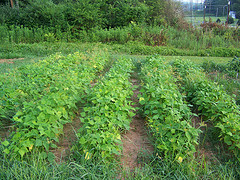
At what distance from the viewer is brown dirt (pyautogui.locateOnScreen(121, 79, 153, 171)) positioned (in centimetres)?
293

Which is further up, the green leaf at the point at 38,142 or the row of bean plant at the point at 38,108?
the row of bean plant at the point at 38,108

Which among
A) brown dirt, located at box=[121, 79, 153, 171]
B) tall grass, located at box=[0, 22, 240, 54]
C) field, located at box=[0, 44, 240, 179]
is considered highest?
tall grass, located at box=[0, 22, 240, 54]

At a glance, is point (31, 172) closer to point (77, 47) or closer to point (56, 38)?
point (77, 47)

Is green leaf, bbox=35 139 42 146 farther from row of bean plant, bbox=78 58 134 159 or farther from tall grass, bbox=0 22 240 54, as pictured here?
tall grass, bbox=0 22 240 54

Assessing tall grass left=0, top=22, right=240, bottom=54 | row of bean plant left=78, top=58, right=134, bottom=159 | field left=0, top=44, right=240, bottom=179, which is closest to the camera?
field left=0, top=44, right=240, bottom=179

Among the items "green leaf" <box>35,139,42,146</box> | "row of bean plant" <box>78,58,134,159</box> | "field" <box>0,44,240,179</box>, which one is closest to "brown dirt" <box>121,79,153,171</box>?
"field" <box>0,44,240,179</box>

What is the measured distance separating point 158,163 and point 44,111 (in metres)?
1.73

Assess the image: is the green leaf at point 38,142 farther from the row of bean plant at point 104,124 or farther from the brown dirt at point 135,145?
the brown dirt at point 135,145

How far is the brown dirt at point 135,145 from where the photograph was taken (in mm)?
2929

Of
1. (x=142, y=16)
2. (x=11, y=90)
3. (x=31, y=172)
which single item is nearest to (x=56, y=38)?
(x=142, y=16)

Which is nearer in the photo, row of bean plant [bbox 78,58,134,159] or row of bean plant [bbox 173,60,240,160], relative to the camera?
row of bean plant [bbox 78,58,134,159]

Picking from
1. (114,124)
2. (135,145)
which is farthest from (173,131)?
(114,124)

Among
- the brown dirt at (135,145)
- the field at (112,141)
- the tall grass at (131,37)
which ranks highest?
the tall grass at (131,37)

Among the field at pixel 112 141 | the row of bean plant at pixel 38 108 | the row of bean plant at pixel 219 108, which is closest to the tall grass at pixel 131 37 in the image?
the row of bean plant at pixel 38 108
